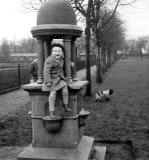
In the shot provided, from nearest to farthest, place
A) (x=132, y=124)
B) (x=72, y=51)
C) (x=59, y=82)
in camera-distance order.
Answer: (x=59, y=82) < (x=72, y=51) < (x=132, y=124)

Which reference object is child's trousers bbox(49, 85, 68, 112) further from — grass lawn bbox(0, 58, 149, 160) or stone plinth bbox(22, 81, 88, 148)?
grass lawn bbox(0, 58, 149, 160)

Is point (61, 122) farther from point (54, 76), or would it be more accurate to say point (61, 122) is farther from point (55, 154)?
point (54, 76)

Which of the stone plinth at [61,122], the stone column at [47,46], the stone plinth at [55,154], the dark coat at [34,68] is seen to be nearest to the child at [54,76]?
the stone plinth at [61,122]

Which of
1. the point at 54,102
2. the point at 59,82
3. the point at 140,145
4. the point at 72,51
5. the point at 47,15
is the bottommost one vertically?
the point at 140,145

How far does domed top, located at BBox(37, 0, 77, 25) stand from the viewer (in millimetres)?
6016

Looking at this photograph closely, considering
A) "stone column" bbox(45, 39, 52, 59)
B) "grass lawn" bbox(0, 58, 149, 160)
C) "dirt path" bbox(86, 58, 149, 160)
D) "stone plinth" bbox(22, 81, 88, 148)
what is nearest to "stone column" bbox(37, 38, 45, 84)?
"stone column" bbox(45, 39, 52, 59)

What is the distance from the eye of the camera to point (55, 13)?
6020 millimetres

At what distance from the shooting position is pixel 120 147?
780 cm

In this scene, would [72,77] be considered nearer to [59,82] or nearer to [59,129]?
[59,82]

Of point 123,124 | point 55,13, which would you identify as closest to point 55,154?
point 55,13

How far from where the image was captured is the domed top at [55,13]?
6.02 metres

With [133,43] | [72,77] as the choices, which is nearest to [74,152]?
[72,77]

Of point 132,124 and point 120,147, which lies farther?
point 132,124

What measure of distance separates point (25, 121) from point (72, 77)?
501 cm
